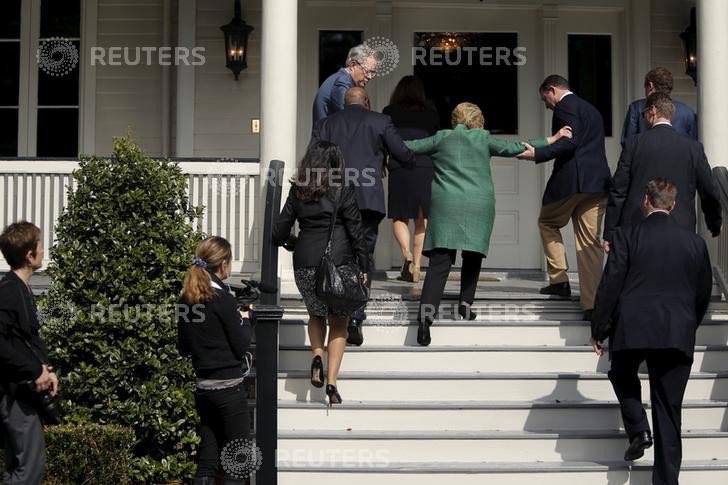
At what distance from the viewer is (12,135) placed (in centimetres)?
1134

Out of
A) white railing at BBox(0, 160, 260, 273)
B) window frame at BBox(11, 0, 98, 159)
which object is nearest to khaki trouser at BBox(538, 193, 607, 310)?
white railing at BBox(0, 160, 260, 273)

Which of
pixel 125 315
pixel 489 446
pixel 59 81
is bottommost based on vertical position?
pixel 489 446

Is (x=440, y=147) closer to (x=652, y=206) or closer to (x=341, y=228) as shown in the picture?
(x=341, y=228)

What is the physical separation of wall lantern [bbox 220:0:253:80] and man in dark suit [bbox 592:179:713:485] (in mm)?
5217

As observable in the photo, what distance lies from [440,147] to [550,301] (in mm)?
1500

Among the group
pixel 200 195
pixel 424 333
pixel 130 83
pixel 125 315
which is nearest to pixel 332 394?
pixel 424 333

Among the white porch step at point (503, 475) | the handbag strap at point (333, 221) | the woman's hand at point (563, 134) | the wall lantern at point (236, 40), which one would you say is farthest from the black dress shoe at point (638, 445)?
the wall lantern at point (236, 40)

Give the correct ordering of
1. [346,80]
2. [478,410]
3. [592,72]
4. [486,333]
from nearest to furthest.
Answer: [478,410] → [486,333] → [346,80] → [592,72]

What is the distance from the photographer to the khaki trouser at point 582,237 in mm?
8305

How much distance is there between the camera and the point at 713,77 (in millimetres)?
8773

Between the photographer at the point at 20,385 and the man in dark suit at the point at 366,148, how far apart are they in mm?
2588

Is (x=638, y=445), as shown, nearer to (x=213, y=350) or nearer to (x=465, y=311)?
(x=465, y=311)

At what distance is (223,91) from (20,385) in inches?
220

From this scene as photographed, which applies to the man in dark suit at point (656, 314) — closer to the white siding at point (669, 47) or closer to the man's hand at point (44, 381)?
the man's hand at point (44, 381)
